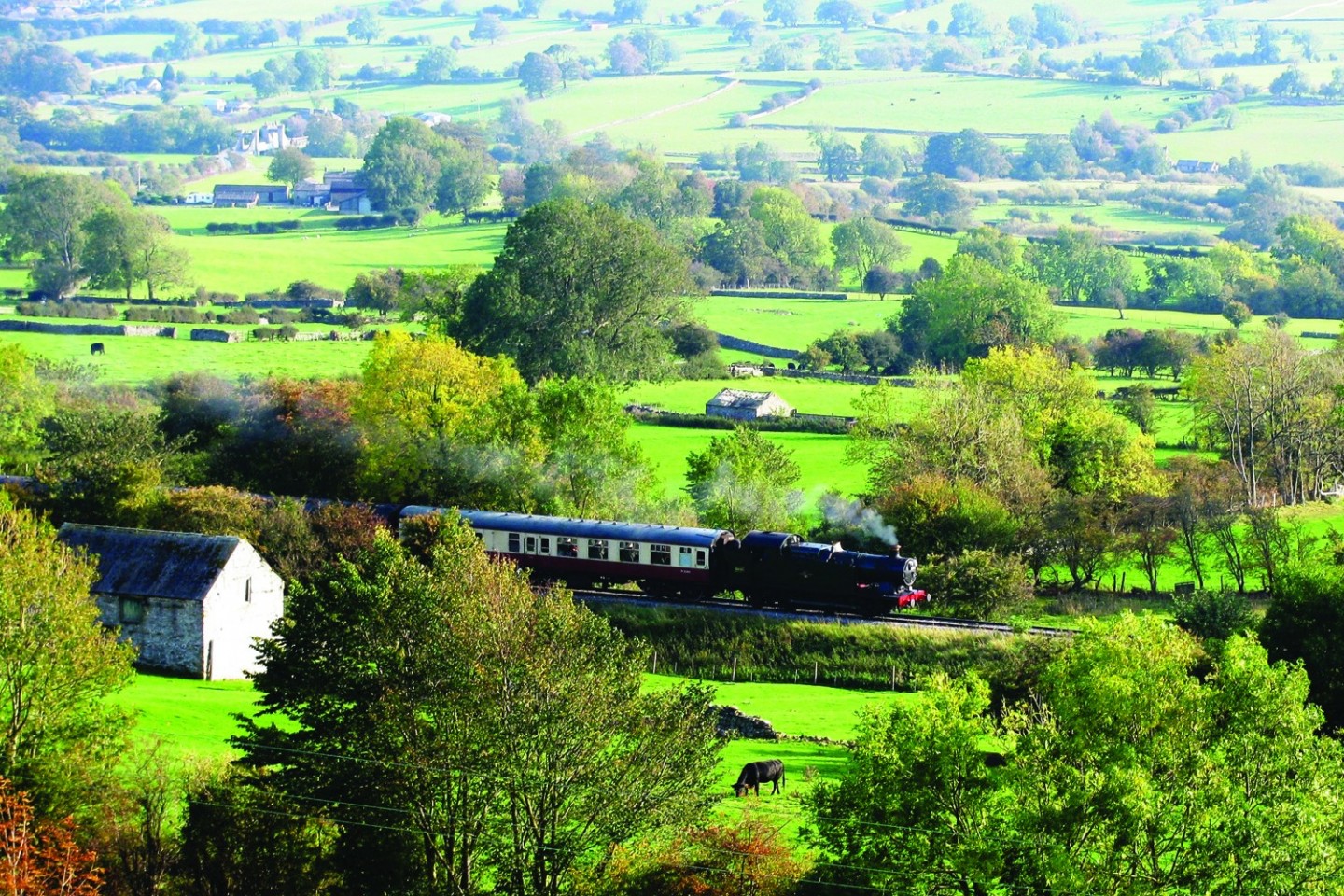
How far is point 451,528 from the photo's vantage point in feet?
130

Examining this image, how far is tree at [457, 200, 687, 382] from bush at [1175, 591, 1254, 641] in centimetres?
4820

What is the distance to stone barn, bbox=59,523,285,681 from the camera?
1973 inches

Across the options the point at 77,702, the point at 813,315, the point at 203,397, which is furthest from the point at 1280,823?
the point at 813,315

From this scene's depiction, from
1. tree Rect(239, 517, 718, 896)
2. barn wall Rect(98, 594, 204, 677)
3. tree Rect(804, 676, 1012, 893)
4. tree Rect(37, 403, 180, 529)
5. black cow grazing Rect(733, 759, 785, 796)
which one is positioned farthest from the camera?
tree Rect(37, 403, 180, 529)

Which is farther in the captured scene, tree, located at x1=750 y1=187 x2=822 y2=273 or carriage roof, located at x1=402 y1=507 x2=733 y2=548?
tree, located at x1=750 y1=187 x2=822 y2=273

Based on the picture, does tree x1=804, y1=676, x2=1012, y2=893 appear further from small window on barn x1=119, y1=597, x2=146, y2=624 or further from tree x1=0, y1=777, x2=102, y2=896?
small window on barn x1=119, y1=597, x2=146, y2=624

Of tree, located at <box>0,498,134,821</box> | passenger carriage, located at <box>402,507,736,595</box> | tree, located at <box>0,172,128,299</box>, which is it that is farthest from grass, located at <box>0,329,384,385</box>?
tree, located at <box>0,498,134,821</box>

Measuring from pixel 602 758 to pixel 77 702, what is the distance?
1108 cm

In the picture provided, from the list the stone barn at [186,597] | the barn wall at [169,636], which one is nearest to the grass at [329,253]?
the stone barn at [186,597]

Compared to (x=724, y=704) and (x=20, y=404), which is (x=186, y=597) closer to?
(x=724, y=704)

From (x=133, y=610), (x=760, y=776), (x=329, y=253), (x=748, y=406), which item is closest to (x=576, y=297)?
(x=748, y=406)

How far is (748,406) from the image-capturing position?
93.6 m

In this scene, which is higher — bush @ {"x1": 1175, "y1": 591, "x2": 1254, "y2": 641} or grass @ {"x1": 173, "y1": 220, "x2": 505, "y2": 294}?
bush @ {"x1": 1175, "y1": 591, "x2": 1254, "y2": 641}

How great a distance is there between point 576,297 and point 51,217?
65.0 metres
